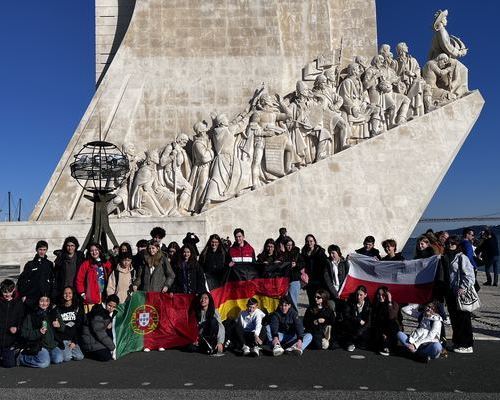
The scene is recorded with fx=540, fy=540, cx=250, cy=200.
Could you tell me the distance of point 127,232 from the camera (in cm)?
1033

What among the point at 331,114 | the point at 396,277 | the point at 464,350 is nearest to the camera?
the point at 464,350

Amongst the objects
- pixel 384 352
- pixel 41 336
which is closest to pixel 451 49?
pixel 384 352

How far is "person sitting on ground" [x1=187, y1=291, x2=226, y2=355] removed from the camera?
16.4 feet

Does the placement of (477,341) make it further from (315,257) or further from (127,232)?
(127,232)

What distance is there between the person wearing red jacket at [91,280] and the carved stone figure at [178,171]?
5.54 metres

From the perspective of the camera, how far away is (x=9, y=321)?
468cm

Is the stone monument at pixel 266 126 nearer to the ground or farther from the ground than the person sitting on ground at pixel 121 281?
farther from the ground

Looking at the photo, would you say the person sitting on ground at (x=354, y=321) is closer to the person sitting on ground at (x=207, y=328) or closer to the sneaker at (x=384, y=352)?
the sneaker at (x=384, y=352)

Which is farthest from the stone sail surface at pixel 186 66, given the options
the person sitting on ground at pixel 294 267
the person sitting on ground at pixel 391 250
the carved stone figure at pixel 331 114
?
the person sitting on ground at pixel 391 250

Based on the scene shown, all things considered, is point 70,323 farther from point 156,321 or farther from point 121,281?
point 156,321

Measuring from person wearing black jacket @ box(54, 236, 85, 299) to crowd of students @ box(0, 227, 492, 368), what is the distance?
0.4 inches

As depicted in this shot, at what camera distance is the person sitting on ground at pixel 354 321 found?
199 inches

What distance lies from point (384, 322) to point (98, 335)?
2609 mm

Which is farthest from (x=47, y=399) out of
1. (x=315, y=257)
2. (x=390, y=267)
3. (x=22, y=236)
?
(x=22, y=236)
